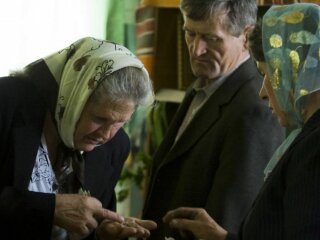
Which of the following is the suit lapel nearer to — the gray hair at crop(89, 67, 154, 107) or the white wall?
the gray hair at crop(89, 67, 154, 107)

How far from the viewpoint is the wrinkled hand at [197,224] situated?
1.47m

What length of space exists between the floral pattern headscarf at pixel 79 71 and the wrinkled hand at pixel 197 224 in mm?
341

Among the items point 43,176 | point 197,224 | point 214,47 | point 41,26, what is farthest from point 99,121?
point 41,26

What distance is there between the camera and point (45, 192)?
5.03 ft

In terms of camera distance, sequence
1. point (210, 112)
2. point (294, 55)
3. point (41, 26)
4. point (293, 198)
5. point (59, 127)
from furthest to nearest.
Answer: point (41, 26) < point (210, 112) < point (59, 127) < point (294, 55) < point (293, 198)

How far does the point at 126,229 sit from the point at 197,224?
201 millimetres

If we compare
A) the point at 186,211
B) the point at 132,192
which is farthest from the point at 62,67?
the point at 132,192

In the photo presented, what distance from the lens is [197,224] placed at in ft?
4.90

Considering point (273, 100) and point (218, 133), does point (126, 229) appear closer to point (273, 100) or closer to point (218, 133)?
point (218, 133)

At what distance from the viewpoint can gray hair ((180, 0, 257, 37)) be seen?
1769 mm

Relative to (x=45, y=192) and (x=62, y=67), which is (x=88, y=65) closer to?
(x=62, y=67)

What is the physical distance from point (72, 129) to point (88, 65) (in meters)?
0.17

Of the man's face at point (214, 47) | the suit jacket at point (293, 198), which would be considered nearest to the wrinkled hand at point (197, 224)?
the suit jacket at point (293, 198)

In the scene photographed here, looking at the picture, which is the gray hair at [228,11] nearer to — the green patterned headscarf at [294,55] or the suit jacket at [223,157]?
the suit jacket at [223,157]
